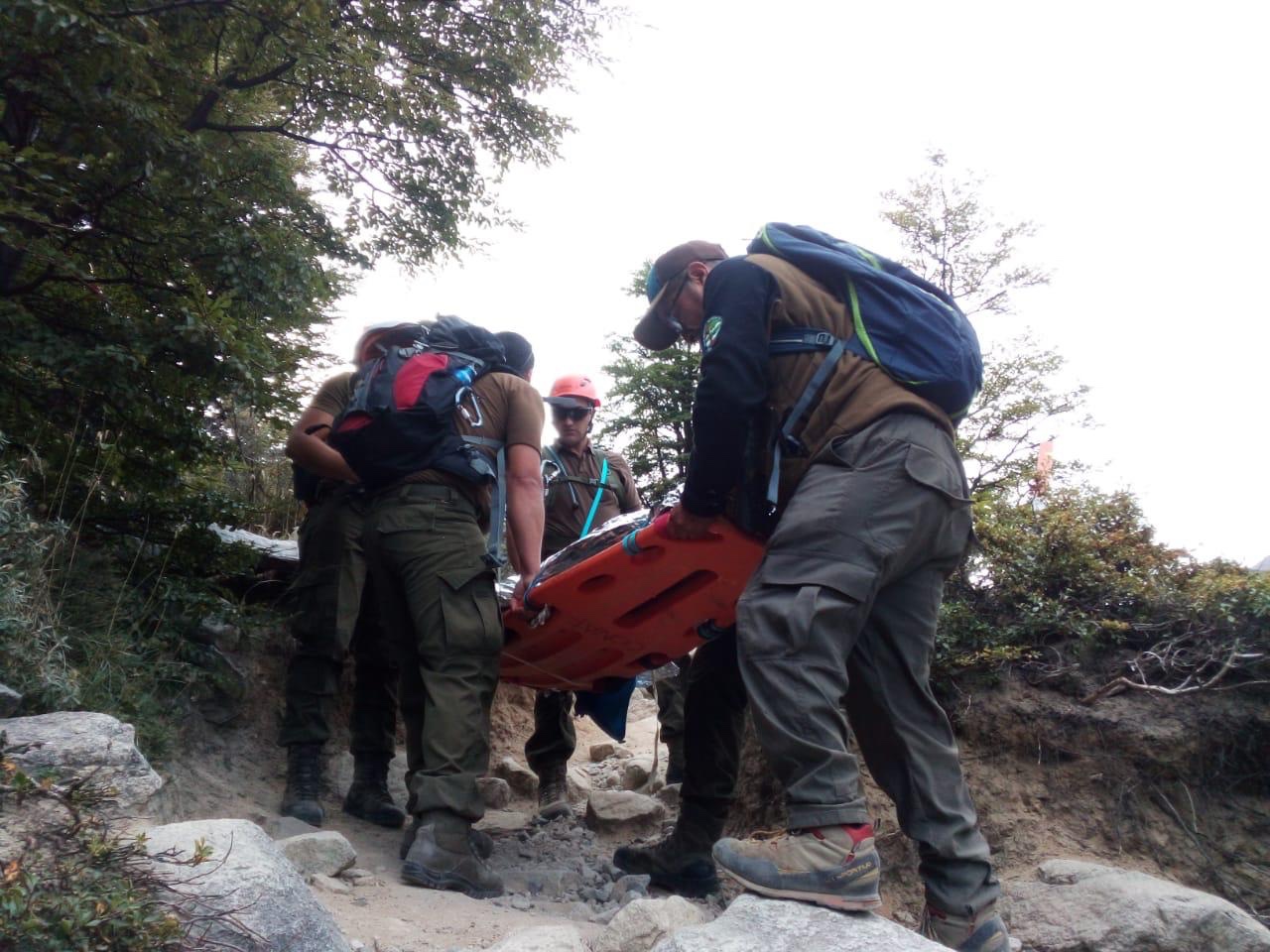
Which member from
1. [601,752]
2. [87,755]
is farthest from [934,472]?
[601,752]

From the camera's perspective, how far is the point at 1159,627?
455cm

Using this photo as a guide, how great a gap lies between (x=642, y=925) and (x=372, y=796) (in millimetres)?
2299

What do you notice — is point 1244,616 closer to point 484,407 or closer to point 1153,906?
point 1153,906

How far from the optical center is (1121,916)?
3523mm

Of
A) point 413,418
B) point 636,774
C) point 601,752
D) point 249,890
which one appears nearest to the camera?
point 249,890

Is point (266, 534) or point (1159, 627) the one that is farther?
point (266, 534)

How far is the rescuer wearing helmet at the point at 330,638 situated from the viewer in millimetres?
4672

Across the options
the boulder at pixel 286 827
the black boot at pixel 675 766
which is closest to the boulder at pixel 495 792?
the black boot at pixel 675 766

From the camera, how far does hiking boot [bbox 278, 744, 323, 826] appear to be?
455 centimetres

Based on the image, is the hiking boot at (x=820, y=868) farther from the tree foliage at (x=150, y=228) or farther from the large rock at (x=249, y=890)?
the tree foliage at (x=150, y=228)

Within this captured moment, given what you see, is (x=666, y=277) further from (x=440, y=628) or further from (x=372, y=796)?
(x=372, y=796)

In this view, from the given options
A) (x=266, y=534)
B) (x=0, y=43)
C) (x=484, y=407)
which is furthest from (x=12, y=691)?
(x=266, y=534)

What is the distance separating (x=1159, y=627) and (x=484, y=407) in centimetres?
313

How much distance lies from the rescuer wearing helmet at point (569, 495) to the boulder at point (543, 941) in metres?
2.88
